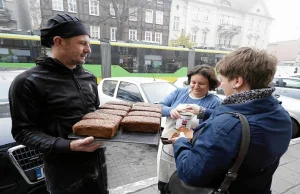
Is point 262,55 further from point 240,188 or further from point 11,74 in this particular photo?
point 11,74

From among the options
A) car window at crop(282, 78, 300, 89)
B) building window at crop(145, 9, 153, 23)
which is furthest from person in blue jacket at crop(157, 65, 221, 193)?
building window at crop(145, 9, 153, 23)

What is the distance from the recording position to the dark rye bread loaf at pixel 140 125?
4.78 ft

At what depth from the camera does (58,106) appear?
1.41 m

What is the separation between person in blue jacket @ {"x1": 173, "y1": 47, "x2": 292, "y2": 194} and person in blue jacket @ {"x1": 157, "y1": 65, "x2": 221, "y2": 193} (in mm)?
676

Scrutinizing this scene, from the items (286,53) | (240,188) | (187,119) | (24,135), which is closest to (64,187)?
(24,135)

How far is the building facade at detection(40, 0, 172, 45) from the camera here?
→ 22359mm

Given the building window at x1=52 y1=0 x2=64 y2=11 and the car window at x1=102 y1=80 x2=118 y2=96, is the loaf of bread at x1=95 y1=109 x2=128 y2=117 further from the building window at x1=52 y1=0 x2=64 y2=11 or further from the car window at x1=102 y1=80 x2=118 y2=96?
the building window at x1=52 y1=0 x2=64 y2=11

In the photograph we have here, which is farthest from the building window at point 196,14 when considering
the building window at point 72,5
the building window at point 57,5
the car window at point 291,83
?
the car window at point 291,83

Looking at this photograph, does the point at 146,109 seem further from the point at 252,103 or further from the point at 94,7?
the point at 94,7

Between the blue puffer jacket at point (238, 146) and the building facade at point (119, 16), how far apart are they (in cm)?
2047

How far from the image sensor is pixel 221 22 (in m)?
33.9

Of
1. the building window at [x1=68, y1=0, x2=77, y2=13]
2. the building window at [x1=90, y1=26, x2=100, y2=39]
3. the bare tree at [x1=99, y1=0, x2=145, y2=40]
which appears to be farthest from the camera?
the building window at [x1=90, y1=26, x2=100, y2=39]

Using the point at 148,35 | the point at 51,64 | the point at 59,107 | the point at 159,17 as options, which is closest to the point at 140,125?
the point at 59,107

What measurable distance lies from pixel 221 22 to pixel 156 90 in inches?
1357
